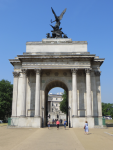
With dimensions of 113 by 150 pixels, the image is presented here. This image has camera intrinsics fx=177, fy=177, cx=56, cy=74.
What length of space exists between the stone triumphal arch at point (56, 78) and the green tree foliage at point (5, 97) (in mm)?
24379

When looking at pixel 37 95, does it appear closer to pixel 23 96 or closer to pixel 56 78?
pixel 23 96

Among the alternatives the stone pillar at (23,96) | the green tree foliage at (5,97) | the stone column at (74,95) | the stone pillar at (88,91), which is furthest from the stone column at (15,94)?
the green tree foliage at (5,97)

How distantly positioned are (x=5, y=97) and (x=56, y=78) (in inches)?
1162

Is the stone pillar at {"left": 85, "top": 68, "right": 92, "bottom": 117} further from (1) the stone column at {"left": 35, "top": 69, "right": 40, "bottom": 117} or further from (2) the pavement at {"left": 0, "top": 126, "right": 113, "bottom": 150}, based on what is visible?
(2) the pavement at {"left": 0, "top": 126, "right": 113, "bottom": 150}

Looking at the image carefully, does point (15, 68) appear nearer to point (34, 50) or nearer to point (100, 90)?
point (34, 50)

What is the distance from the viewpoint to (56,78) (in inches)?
1421

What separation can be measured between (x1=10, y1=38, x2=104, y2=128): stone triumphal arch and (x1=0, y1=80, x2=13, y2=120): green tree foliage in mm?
24379

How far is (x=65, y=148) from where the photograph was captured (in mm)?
12148

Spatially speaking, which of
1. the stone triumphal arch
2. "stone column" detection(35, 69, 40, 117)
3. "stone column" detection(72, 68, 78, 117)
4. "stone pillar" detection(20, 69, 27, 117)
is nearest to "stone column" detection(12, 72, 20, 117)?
the stone triumphal arch

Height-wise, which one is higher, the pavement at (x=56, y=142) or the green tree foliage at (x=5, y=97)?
the green tree foliage at (x=5, y=97)

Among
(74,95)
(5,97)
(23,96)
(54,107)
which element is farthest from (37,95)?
(54,107)

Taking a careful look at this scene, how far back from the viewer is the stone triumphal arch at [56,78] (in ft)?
105

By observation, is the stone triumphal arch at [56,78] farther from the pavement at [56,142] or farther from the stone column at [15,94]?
the pavement at [56,142]

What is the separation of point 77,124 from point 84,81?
9.02m
